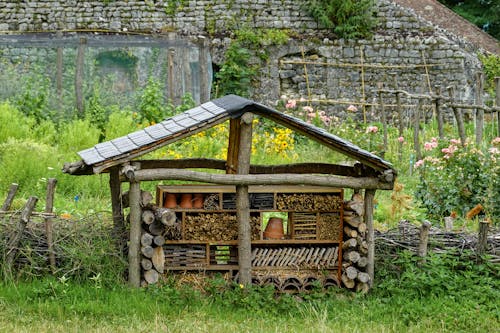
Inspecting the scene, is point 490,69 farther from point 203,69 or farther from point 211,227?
point 211,227

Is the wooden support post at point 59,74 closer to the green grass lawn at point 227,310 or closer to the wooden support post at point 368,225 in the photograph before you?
the green grass lawn at point 227,310

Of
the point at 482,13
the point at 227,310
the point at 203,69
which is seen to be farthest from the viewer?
the point at 482,13

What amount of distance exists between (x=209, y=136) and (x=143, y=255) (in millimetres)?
A: 7305

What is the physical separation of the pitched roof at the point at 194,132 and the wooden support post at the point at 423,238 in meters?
0.70

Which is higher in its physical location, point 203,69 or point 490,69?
point 203,69

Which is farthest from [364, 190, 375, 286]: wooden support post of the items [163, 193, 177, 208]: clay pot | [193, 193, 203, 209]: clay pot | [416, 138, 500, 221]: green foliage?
[416, 138, 500, 221]: green foliage

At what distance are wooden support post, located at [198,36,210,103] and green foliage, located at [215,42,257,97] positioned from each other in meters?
1.87

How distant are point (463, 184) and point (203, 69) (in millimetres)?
8062

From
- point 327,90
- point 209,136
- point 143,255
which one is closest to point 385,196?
point 209,136

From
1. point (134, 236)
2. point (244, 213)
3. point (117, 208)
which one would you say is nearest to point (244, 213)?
point (244, 213)

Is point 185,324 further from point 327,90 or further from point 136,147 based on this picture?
point 327,90

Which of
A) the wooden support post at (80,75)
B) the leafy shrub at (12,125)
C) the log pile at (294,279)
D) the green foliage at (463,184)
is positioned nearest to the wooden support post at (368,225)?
the log pile at (294,279)

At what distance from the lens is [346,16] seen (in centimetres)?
2091

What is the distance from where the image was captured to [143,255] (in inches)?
318
